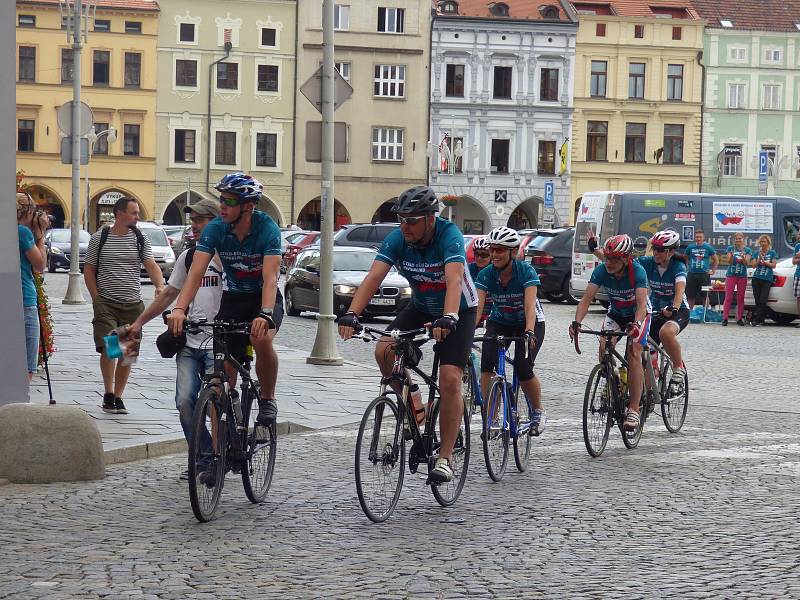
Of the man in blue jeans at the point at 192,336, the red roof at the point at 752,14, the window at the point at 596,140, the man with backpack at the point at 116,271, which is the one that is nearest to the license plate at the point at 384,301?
the man with backpack at the point at 116,271

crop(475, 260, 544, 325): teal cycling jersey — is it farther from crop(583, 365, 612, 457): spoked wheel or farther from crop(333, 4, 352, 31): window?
crop(333, 4, 352, 31): window

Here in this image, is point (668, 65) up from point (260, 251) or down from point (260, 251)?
up

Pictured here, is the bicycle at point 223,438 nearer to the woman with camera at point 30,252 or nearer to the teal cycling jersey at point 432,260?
the teal cycling jersey at point 432,260

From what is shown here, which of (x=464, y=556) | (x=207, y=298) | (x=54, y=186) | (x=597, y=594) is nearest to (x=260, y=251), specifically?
(x=207, y=298)

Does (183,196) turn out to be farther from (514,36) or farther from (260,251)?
(260,251)

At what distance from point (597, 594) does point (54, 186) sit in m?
64.2

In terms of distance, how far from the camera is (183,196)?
69.8 meters

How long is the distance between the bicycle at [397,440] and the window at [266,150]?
61.6m

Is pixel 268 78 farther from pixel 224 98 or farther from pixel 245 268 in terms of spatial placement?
pixel 245 268

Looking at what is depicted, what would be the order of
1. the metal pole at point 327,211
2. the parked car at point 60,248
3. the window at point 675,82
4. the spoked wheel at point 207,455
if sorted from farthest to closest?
the window at point 675,82 → the parked car at point 60,248 → the metal pole at point 327,211 → the spoked wheel at point 207,455

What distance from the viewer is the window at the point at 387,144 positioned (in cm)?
6969

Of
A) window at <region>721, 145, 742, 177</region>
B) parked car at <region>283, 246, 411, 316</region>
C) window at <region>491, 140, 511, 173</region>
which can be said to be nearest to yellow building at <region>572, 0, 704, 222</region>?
window at <region>721, 145, 742, 177</region>

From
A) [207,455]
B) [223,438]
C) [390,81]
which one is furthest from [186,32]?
[207,455]

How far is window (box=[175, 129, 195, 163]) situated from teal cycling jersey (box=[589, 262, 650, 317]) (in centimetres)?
5880
